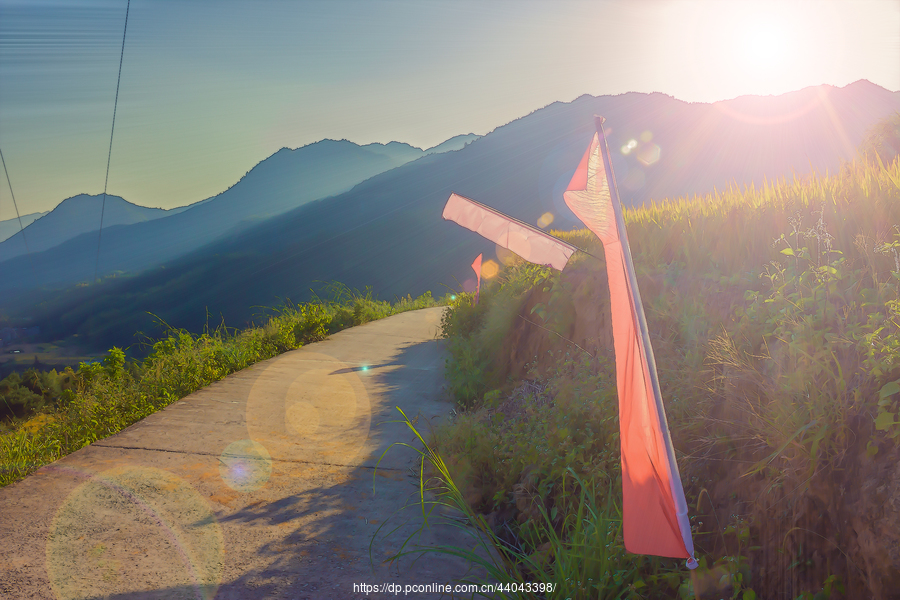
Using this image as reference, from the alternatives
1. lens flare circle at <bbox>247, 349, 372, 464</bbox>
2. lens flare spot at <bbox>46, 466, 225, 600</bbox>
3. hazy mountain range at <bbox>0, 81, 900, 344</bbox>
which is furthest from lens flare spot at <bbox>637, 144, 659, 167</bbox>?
lens flare spot at <bbox>46, 466, 225, 600</bbox>

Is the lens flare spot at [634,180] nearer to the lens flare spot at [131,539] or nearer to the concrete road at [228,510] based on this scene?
the concrete road at [228,510]

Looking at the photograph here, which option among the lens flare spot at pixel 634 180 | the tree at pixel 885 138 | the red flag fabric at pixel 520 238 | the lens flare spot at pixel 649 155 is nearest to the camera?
the red flag fabric at pixel 520 238

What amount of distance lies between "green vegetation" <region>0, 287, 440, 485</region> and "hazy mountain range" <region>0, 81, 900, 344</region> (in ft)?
219

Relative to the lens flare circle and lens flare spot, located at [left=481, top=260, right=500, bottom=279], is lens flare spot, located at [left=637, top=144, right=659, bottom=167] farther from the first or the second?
the lens flare circle

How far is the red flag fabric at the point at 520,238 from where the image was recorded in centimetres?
454

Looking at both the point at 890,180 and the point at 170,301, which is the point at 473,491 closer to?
the point at 890,180

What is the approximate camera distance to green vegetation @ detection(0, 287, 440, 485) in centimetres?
481

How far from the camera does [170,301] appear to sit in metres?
115

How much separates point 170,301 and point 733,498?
131 meters

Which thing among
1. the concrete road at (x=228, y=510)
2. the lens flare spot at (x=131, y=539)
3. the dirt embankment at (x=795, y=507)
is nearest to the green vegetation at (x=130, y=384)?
the concrete road at (x=228, y=510)

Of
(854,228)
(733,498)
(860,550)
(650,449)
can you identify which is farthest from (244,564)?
(854,228)

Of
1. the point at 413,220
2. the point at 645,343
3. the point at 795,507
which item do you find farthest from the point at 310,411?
the point at 413,220

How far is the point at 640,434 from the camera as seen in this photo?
1660mm

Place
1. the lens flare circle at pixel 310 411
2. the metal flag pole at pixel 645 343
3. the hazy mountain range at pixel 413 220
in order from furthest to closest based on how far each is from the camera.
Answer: the hazy mountain range at pixel 413 220, the lens flare circle at pixel 310 411, the metal flag pole at pixel 645 343
